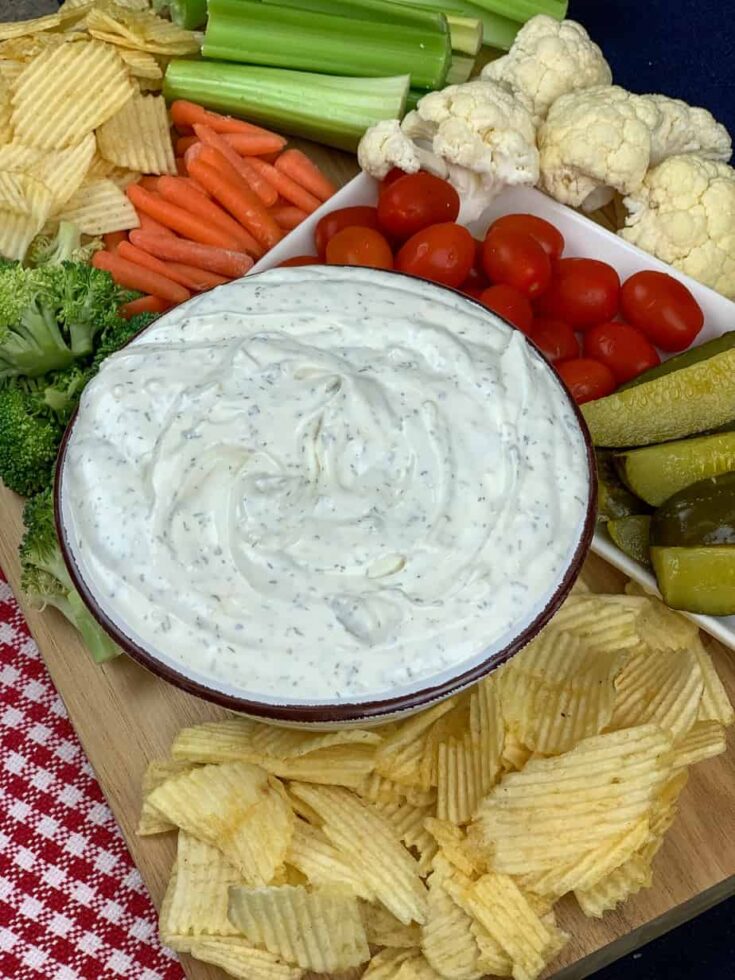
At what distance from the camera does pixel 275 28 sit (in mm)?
2686

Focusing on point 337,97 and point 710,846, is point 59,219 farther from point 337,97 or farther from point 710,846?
point 710,846

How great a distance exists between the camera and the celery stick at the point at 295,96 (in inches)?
103

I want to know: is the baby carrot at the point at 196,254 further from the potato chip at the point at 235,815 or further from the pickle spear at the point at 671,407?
the potato chip at the point at 235,815

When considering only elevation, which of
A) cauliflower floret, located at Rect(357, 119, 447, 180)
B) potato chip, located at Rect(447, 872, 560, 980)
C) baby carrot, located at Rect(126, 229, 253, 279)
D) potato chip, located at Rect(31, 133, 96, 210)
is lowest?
potato chip, located at Rect(447, 872, 560, 980)

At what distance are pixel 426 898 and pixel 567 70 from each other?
A: 1.88 m

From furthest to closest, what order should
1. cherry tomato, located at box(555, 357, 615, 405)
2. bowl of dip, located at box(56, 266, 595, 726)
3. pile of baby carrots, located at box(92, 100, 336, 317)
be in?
pile of baby carrots, located at box(92, 100, 336, 317) < cherry tomato, located at box(555, 357, 615, 405) < bowl of dip, located at box(56, 266, 595, 726)

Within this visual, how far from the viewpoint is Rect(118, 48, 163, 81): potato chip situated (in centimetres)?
265

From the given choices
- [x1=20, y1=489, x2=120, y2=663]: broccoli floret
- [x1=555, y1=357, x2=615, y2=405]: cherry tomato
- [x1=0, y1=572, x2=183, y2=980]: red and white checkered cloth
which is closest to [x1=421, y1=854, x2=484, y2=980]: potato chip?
[x1=0, y1=572, x2=183, y2=980]: red and white checkered cloth

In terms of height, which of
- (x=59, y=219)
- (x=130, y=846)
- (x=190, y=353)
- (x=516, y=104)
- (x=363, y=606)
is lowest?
(x=130, y=846)

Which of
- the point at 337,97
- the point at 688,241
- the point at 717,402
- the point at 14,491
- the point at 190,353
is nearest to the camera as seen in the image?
the point at 190,353

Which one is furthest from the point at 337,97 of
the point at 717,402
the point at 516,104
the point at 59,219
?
the point at 717,402

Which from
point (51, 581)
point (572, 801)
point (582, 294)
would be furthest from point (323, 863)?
point (582, 294)

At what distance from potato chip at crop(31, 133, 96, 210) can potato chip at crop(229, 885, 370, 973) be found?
61.7 inches

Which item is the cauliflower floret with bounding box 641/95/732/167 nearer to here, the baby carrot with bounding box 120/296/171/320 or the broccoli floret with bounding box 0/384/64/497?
the baby carrot with bounding box 120/296/171/320
